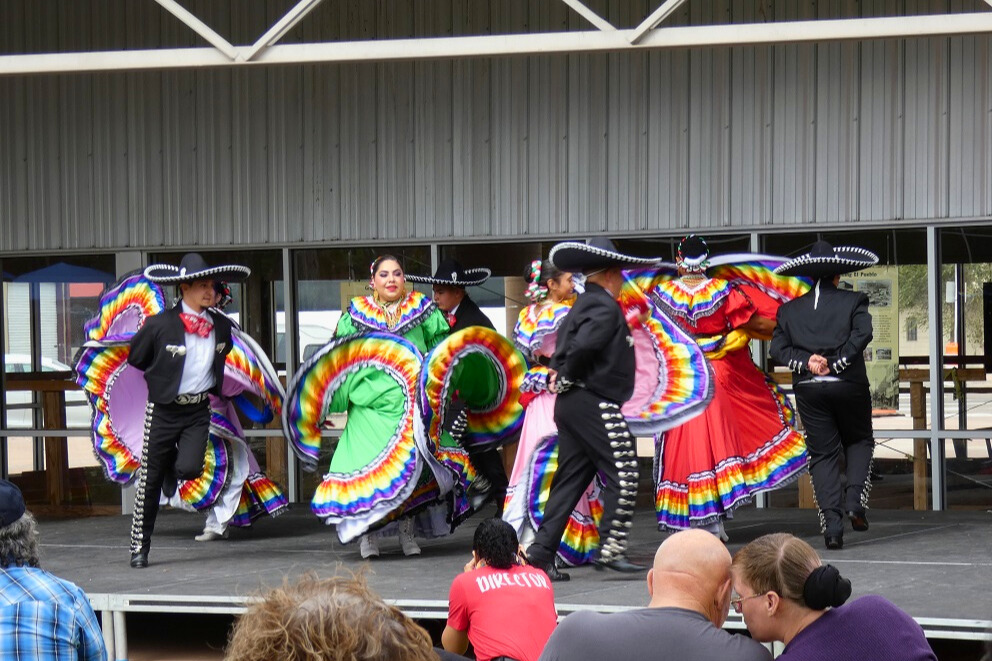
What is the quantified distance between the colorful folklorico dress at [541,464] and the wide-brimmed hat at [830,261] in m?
1.33

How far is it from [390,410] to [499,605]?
2722 mm

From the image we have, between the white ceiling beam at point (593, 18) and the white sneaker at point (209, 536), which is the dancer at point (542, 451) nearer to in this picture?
the white ceiling beam at point (593, 18)

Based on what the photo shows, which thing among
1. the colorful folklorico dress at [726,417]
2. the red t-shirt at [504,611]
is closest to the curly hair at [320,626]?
the red t-shirt at [504,611]

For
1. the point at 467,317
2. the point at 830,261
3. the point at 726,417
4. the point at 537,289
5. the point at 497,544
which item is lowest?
the point at 497,544

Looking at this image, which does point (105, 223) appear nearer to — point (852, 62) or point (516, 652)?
point (852, 62)

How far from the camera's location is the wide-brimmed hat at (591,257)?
662 centimetres

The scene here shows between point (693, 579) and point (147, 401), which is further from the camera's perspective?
point (147, 401)

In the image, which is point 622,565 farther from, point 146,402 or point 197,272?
point 146,402

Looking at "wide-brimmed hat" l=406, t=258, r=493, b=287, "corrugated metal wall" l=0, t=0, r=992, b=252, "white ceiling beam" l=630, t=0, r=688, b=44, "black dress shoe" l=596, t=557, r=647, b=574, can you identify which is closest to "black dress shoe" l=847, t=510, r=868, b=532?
"black dress shoe" l=596, t=557, r=647, b=574

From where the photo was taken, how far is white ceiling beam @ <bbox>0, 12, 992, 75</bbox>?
21.9 ft

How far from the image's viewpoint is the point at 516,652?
4898 mm

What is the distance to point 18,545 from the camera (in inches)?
143

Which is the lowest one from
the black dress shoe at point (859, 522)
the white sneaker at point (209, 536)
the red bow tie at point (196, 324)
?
the white sneaker at point (209, 536)

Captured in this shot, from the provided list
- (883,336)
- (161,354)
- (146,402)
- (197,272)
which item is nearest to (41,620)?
(161,354)
